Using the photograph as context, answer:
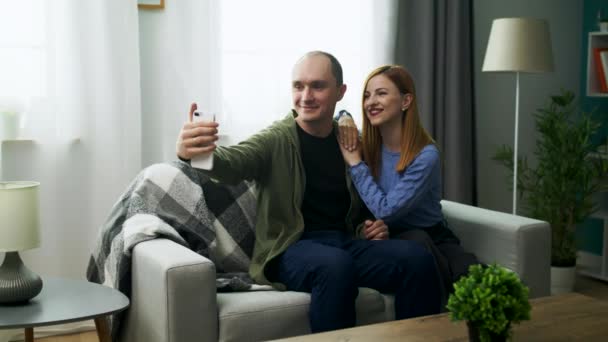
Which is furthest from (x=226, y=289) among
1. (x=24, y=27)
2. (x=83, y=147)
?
(x=24, y=27)

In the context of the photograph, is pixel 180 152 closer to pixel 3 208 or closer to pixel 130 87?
pixel 3 208

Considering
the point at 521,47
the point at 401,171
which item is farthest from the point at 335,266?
the point at 521,47

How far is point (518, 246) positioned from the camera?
8.59 feet

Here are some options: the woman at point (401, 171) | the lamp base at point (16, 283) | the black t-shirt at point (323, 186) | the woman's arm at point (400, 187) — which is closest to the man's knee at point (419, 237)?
the woman at point (401, 171)

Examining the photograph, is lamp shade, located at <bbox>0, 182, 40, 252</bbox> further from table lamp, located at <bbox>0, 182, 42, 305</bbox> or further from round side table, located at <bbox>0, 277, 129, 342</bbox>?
round side table, located at <bbox>0, 277, 129, 342</bbox>

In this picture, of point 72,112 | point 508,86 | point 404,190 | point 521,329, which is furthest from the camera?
point 508,86

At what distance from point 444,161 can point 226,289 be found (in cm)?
197

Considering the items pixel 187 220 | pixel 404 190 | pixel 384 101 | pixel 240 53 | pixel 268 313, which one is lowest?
pixel 268 313

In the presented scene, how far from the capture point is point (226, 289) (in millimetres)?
2404

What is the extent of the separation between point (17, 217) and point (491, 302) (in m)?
1.33

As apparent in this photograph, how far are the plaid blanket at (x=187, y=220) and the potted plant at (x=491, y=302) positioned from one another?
3.28 feet

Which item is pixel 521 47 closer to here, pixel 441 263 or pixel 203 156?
pixel 441 263

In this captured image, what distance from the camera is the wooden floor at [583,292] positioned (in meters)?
Answer: 3.24

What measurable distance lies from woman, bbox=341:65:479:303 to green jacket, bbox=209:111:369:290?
0.68 ft
